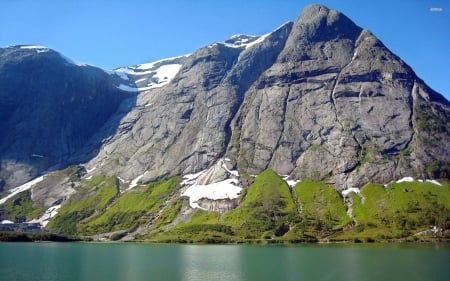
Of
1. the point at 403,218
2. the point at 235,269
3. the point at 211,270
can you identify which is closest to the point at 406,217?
the point at 403,218

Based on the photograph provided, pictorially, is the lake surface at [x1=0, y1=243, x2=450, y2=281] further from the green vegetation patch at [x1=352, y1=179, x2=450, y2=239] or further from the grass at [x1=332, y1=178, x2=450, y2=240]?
the green vegetation patch at [x1=352, y1=179, x2=450, y2=239]

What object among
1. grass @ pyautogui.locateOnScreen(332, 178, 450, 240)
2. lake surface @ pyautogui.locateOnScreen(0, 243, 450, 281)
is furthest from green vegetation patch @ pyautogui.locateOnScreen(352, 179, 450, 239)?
lake surface @ pyautogui.locateOnScreen(0, 243, 450, 281)

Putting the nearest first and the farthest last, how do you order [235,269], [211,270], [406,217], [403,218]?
[211,270] → [235,269] → [403,218] → [406,217]

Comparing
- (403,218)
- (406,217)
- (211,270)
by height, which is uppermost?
(406,217)

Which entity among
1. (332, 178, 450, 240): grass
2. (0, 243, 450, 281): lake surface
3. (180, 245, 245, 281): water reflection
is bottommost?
(180, 245, 245, 281): water reflection

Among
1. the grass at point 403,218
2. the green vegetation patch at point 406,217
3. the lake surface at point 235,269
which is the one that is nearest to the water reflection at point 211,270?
the lake surface at point 235,269

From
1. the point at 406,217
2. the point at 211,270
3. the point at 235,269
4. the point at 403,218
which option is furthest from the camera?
the point at 406,217

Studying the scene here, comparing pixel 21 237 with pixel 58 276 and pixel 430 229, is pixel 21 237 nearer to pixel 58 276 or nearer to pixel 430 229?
pixel 58 276

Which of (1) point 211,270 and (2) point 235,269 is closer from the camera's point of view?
(1) point 211,270

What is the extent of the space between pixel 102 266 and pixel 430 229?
13911 centimetres

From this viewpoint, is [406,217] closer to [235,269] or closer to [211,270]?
[235,269]

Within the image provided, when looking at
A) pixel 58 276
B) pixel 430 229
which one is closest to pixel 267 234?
pixel 430 229

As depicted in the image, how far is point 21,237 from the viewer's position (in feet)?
577

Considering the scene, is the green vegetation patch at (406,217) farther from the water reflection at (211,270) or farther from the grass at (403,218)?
the water reflection at (211,270)
